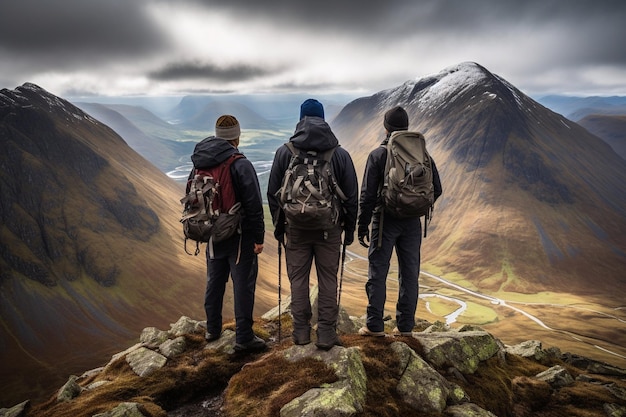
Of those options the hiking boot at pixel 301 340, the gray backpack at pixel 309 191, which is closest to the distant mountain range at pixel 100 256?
the hiking boot at pixel 301 340

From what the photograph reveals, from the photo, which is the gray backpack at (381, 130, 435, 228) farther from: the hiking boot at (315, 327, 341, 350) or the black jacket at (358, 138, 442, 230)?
the hiking boot at (315, 327, 341, 350)

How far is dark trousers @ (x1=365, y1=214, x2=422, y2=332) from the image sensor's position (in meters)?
10.4

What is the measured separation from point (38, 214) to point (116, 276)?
36.5m

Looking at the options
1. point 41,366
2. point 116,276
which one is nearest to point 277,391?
point 41,366

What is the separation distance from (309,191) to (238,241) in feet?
9.94

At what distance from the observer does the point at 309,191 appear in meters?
8.54

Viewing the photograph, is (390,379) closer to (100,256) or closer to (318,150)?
(318,150)

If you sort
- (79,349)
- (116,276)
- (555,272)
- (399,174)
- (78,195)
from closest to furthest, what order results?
(399,174)
(79,349)
(116,276)
(78,195)
(555,272)

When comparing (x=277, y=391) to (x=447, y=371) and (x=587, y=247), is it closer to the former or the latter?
(x=447, y=371)

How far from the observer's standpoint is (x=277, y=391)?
815cm

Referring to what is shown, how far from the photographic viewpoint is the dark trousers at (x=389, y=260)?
10.4m

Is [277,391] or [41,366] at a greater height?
[277,391]

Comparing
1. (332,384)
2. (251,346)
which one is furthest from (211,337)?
(332,384)

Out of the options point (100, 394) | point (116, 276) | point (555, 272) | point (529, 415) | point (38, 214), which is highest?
point (100, 394)
